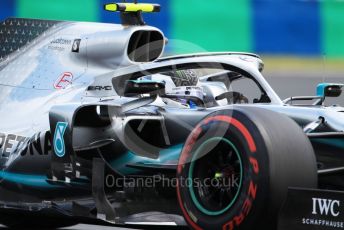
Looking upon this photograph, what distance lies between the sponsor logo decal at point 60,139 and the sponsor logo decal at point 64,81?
0.55m

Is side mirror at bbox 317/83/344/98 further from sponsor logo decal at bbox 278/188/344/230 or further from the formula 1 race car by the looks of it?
sponsor logo decal at bbox 278/188/344/230

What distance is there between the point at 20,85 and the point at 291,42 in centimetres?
444

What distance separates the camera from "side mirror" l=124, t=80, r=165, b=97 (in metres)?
6.04

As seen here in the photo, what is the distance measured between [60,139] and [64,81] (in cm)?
69

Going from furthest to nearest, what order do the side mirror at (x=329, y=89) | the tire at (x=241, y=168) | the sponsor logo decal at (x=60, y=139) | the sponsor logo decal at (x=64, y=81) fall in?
the sponsor logo decal at (x=64, y=81) → the side mirror at (x=329, y=89) → the sponsor logo decal at (x=60, y=139) → the tire at (x=241, y=168)

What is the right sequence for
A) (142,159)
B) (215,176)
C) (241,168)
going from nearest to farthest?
(241,168)
(215,176)
(142,159)

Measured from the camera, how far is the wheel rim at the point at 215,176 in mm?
5379

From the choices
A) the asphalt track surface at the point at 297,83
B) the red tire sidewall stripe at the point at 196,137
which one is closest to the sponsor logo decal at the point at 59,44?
the red tire sidewall stripe at the point at 196,137

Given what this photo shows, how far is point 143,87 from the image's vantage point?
Answer: 20.1ft

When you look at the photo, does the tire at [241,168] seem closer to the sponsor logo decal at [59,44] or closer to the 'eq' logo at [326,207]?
the 'eq' logo at [326,207]

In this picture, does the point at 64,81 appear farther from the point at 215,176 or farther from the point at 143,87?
the point at 215,176

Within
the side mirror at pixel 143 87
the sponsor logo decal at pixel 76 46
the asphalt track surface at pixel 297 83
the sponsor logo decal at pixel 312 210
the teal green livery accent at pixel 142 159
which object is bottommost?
the sponsor logo decal at pixel 312 210

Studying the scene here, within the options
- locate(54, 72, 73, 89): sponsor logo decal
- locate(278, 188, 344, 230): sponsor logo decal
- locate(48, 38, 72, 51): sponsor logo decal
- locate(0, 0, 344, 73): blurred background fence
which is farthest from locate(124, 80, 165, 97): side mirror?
locate(0, 0, 344, 73): blurred background fence

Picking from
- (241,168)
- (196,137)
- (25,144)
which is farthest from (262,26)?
(241,168)
